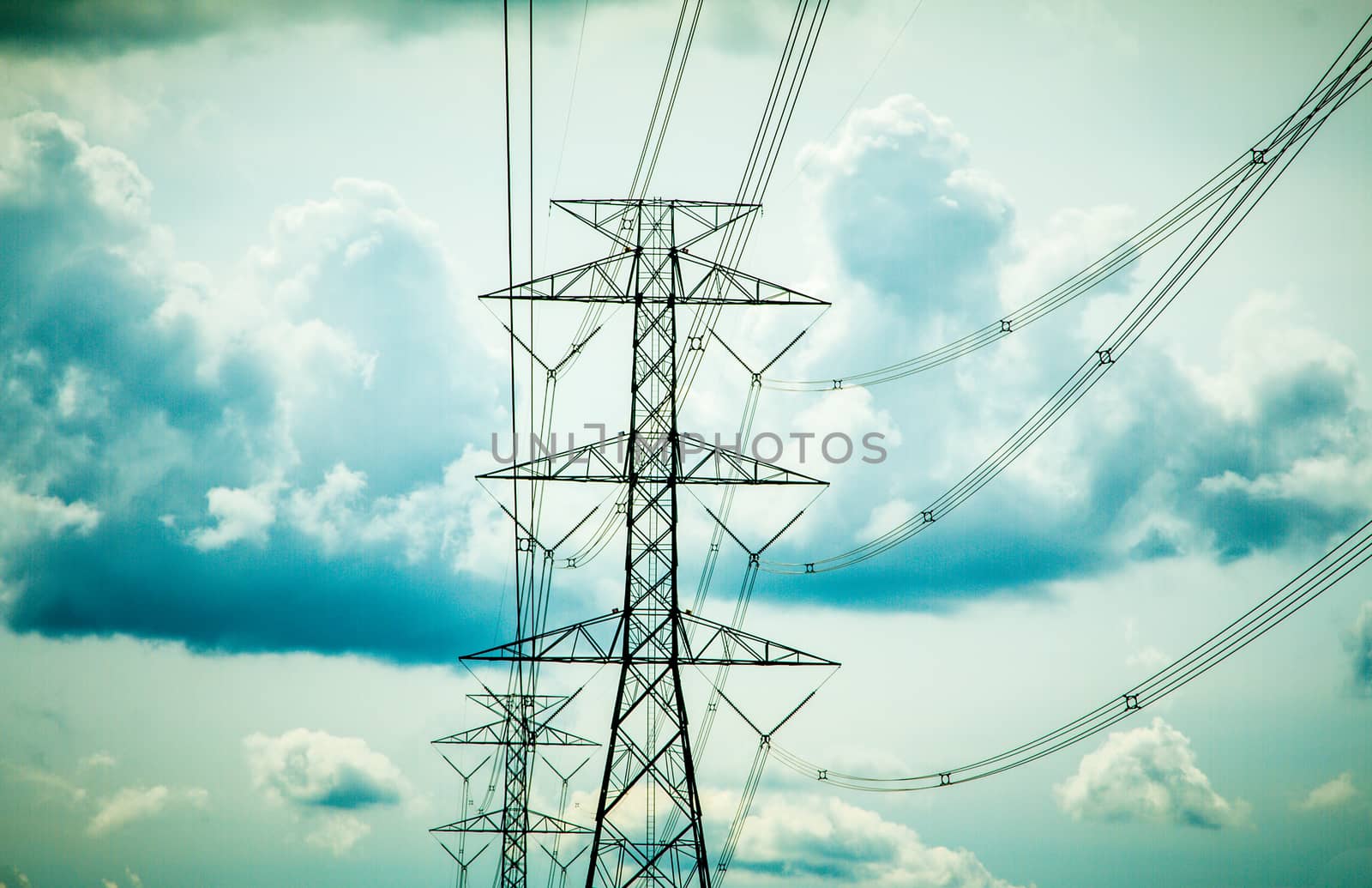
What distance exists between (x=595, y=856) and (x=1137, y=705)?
1099cm

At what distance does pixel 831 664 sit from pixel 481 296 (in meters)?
10.7

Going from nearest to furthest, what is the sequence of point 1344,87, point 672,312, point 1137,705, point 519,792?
point 1344,87
point 1137,705
point 672,312
point 519,792

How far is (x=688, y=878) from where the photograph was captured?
23.9 m

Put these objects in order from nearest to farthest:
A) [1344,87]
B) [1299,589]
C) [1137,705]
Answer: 1. [1344,87]
2. [1299,589]
3. [1137,705]

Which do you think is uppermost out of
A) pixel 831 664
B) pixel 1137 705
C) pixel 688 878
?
pixel 831 664

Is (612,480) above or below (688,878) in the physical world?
above

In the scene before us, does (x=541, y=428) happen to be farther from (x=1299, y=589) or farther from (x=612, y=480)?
(x=1299, y=589)

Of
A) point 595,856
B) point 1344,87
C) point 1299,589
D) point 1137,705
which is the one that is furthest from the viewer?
point 595,856

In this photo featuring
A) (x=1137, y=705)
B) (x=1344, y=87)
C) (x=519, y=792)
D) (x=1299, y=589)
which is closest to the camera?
(x=1344, y=87)

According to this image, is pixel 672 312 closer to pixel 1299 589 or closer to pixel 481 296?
pixel 481 296

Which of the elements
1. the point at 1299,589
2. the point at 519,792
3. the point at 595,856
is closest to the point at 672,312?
the point at 595,856

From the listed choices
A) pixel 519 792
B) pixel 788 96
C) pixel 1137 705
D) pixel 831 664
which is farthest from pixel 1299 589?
pixel 519 792

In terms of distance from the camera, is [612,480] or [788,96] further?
[612,480]

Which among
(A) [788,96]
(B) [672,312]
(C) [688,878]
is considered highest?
(B) [672,312]
